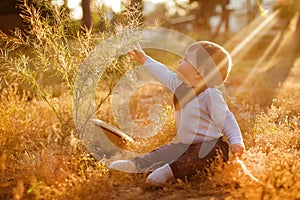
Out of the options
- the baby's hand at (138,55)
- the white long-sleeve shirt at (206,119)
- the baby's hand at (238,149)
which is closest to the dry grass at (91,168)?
the baby's hand at (238,149)

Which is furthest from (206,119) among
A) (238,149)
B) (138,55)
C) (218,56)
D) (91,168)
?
(91,168)

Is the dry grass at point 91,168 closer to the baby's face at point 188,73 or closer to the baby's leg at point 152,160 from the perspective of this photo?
the baby's leg at point 152,160

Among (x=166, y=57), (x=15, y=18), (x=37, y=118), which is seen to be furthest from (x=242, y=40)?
(x=37, y=118)

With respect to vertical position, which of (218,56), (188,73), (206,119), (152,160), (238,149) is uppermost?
(218,56)

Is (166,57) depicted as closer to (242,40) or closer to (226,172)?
(242,40)

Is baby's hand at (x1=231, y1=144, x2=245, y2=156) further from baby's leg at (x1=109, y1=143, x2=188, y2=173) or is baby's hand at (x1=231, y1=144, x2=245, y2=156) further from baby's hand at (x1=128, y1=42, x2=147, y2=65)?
baby's hand at (x1=128, y1=42, x2=147, y2=65)

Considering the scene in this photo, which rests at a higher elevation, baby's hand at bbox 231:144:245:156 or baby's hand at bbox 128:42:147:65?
baby's hand at bbox 128:42:147:65

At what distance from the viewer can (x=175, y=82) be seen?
12.8ft

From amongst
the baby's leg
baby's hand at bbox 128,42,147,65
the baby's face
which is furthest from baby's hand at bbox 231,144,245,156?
baby's hand at bbox 128,42,147,65

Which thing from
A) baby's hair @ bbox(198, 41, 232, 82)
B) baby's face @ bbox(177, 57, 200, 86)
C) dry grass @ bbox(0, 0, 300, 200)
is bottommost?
dry grass @ bbox(0, 0, 300, 200)

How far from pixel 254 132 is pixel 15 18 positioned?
616 centimetres

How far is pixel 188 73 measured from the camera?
371 cm

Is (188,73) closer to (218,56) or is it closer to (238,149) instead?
(218,56)

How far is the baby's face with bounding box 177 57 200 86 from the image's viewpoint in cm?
370
